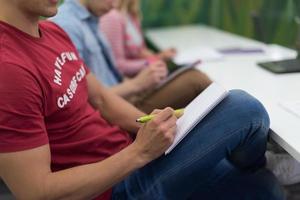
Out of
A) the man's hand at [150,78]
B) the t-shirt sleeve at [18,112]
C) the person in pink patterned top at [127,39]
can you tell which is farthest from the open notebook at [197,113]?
the person in pink patterned top at [127,39]

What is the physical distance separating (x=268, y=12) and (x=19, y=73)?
1364 millimetres

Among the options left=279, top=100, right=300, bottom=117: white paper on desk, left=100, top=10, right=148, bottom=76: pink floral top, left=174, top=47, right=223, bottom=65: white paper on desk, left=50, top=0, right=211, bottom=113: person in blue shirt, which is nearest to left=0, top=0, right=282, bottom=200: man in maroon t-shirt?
left=279, top=100, right=300, bottom=117: white paper on desk

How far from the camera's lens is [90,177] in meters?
0.90

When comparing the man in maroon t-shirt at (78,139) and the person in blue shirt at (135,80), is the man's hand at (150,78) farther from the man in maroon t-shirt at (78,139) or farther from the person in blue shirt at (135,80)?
the man in maroon t-shirt at (78,139)

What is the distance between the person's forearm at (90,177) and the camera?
34.0 inches

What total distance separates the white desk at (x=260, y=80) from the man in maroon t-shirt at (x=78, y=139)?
0.07 metres

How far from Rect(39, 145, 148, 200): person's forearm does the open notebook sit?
0.10 meters

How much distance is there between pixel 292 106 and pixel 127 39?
1294 mm

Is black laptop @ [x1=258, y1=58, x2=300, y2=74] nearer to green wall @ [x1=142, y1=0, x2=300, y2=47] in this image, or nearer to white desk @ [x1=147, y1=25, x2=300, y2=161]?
white desk @ [x1=147, y1=25, x2=300, y2=161]

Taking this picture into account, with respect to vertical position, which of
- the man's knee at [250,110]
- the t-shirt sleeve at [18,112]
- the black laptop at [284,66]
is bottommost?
the black laptop at [284,66]

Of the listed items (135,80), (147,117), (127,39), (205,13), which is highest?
(147,117)

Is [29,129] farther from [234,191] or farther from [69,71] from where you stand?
[234,191]

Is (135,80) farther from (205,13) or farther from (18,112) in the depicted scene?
(205,13)

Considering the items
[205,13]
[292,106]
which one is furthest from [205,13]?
[292,106]
